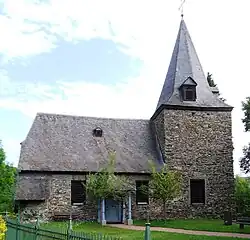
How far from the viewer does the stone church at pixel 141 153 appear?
26406 millimetres

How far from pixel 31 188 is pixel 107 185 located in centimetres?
452

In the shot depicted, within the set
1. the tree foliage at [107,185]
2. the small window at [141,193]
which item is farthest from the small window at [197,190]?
the tree foliage at [107,185]

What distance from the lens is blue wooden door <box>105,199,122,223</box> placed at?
27156mm

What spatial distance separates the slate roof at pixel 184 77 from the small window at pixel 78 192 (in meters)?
7.64

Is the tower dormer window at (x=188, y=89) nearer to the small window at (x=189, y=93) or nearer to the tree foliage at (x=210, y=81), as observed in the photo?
the small window at (x=189, y=93)

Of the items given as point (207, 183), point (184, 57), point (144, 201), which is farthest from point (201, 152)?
point (184, 57)

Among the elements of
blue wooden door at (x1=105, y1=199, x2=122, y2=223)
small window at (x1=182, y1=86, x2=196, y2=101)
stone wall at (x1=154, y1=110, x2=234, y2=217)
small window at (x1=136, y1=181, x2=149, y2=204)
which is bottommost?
blue wooden door at (x1=105, y1=199, x2=122, y2=223)

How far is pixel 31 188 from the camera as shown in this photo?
25.5m

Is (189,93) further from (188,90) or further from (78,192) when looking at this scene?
(78,192)

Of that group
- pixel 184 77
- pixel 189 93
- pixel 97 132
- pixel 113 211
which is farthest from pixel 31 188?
pixel 184 77

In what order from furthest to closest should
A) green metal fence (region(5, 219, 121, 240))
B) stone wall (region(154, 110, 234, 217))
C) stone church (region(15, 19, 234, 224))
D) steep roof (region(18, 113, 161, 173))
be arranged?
stone wall (region(154, 110, 234, 217)) → steep roof (region(18, 113, 161, 173)) → stone church (region(15, 19, 234, 224)) → green metal fence (region(5, 219, 121, 240))

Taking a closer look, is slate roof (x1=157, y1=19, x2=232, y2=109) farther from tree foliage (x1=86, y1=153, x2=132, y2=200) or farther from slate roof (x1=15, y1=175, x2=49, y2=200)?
slate roof (x1=15, y1=175, x2=49, y2=200)

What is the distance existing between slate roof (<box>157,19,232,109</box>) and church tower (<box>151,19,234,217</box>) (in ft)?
0.23

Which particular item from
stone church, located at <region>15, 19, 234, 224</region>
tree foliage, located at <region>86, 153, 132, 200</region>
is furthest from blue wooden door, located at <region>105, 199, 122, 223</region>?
tree foliage, located at <region>86, 153, 132, 200</region>
